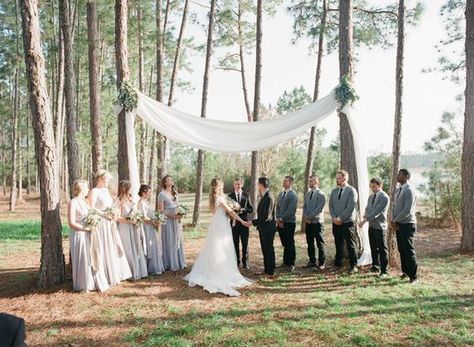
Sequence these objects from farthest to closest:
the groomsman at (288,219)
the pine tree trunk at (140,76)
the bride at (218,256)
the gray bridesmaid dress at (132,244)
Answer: the pine tree trunk at (140,76)
the groomsman at (288,219)
the gray bridesmaid dress at (132,244)
the bride at (218,256)

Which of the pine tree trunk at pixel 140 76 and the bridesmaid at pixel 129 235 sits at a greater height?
the pine tree trunk at pixel 140 76

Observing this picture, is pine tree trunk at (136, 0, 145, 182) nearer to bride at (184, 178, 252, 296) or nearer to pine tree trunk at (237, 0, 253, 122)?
pine tree trunk at (237, 0, 253, 122)

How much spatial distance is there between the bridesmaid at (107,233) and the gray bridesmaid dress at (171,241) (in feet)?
3.97

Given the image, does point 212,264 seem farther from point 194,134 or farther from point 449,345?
Result: point 449,345

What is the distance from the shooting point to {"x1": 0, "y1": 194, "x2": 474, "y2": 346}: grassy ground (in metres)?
4.64

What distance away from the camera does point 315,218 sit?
7.95 metres

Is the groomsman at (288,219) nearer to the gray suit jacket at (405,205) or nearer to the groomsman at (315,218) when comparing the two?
the groomsman at (315,218)

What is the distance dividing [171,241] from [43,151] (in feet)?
9.92

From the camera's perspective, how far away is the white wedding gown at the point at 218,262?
6.91 metres

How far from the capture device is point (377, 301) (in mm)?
5859

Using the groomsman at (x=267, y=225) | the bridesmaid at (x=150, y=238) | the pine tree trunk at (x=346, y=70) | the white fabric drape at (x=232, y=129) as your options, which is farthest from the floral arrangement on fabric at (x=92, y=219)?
the pine tree trunk at (x=346, y=70)

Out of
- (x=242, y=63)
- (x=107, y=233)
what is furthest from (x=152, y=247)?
(x=242, y=63)

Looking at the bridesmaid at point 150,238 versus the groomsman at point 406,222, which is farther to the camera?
the bridesmaid at point 150,238

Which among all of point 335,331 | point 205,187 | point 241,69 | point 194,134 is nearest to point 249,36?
point 241,69
